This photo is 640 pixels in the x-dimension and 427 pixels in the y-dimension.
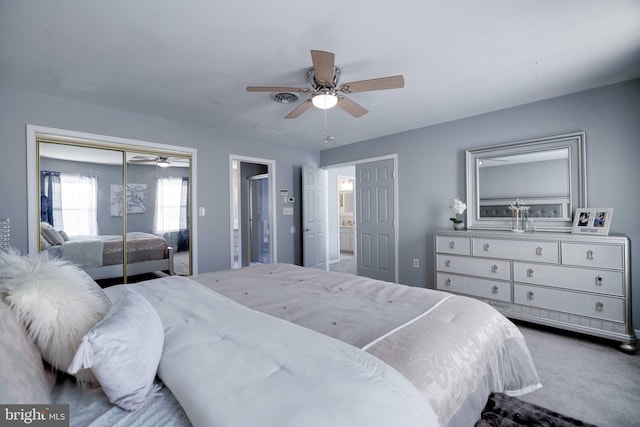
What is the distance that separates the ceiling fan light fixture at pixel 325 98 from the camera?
7.67ft

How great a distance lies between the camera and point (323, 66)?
1.95 m

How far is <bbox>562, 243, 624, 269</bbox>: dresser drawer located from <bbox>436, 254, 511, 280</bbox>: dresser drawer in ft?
1.67

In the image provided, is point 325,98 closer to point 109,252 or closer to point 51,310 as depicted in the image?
point 51,310

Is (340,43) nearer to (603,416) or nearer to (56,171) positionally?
(603,416)

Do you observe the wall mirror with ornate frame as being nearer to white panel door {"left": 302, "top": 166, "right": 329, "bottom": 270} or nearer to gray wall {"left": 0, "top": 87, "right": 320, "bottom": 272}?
gray wall {"left": 0, "top": 87, "right": 320, "bottom": 272}

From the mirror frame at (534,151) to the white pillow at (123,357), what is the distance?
3.74 meters

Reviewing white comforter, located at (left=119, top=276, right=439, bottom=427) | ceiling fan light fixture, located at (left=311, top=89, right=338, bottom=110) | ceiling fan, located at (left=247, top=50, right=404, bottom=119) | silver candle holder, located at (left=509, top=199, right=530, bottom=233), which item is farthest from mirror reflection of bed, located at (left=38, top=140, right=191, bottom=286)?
silver candle holder, located at (left=509, top=199, right=530, bottom=233)

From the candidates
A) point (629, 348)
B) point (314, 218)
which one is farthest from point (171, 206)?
point (629, 348)

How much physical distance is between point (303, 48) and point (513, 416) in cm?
258

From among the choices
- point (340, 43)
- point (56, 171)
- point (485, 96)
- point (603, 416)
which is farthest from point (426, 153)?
point (56, 171)

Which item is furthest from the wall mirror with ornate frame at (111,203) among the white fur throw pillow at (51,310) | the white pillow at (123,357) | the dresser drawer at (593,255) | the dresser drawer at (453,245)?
the dresser drawer at (593,255)

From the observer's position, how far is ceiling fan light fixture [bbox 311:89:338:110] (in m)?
2.34
